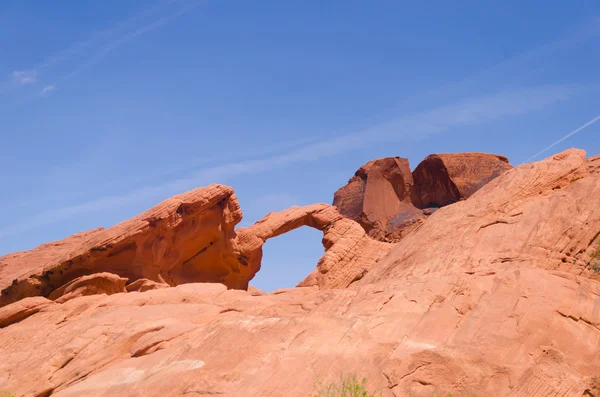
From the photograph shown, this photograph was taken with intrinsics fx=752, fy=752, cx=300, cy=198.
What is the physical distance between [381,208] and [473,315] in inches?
1176

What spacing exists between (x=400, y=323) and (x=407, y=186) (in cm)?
3166

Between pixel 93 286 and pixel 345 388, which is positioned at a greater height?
pixel 93 286

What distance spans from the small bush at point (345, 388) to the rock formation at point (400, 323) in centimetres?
19

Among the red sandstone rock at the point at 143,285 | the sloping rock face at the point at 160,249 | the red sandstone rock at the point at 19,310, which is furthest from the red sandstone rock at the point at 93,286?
the sloping rock face at the point at 160,249

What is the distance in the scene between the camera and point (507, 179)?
1959cm

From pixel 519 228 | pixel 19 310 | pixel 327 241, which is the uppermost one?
pixel 327 241

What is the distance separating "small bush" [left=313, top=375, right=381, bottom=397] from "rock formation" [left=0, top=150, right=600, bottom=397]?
0.61 feet

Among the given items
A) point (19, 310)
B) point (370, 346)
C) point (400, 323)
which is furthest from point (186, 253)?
point (370, 346)

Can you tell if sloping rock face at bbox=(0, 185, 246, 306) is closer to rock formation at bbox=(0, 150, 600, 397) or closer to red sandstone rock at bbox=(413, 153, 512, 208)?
rock formation at bbox=(0, 150, 600, 397)

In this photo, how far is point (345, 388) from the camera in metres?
12.5

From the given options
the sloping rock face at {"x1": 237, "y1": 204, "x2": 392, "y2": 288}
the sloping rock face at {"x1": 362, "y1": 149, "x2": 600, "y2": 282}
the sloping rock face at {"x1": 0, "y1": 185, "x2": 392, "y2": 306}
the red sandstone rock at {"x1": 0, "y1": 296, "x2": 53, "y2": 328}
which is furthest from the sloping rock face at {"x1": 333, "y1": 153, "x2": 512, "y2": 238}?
the red sandstone rock at {"x1": 0, "y1": 296, "x2": 53, "y2": 328}

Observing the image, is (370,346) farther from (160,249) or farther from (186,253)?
(186,253)

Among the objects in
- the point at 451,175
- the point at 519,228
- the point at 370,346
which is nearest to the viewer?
the point at 370,346

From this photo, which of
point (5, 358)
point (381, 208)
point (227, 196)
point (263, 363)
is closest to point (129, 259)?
point (227, 196)
